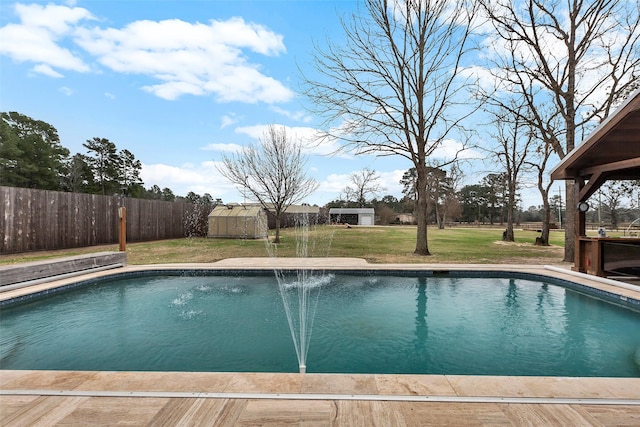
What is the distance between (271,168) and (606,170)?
41.9ft

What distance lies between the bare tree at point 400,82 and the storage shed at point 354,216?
28.6 m

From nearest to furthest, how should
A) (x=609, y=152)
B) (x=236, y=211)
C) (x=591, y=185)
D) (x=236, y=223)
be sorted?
1. (x=609, y=152)
2. (x=591, y=185)
3. (x=236, y=223)
4. (x=236, y=211)

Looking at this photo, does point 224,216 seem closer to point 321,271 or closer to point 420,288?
point 321,271

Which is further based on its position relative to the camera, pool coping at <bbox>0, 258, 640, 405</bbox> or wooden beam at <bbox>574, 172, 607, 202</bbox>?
wooden beam at <bbox>574, 172, 607, 202</bbox>

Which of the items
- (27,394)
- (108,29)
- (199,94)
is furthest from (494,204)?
(27,394)

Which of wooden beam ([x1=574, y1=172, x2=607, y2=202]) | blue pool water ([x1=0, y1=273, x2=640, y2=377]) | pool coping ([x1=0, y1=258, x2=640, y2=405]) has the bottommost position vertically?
blue pool water ([x1=0, y1=273, x2=640, y2=377])

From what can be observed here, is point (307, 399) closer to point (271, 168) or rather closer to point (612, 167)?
point (612, 167)

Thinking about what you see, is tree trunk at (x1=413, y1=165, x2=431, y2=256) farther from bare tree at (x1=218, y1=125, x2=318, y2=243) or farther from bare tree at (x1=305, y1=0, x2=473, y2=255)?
bare tree at (x1=218, y1=125, x2=318, y2=243)

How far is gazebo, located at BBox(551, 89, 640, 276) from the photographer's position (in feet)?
19.6

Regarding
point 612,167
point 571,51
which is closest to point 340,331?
point 612,167

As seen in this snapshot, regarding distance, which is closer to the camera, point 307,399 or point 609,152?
point 307,399

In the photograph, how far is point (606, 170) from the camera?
6.91 metres

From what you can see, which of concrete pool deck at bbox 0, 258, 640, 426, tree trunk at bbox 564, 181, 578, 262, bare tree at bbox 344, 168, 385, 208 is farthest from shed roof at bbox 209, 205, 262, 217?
bare tree at bbox 344, 168, 385, 208

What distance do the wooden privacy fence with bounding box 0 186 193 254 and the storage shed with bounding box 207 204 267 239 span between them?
9.45 ft
